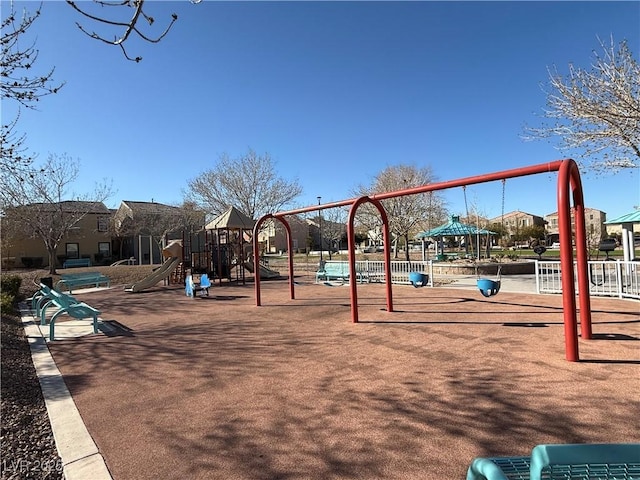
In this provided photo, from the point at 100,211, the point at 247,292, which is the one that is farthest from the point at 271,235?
the point at 247,292

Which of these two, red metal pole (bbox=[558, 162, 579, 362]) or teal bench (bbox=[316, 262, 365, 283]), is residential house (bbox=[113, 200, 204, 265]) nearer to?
→ teal bench (bbox=[316, 262, 365, 283])

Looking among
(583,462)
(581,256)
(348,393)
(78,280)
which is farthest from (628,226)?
(78,280)

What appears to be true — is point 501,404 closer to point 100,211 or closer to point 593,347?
point 593,347

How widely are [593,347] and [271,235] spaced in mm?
64094

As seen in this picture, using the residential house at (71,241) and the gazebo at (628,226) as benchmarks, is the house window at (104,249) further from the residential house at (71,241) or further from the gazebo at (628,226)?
the gazebo at (628,226)

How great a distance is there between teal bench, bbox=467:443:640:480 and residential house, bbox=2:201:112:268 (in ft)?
86.0

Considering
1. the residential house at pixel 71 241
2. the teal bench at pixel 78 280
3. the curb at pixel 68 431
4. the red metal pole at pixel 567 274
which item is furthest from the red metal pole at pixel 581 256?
the residential house at pixel 71 241

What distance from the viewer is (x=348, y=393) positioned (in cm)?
443

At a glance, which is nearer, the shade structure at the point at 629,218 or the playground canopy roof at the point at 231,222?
the shade structure at the point at 629,218

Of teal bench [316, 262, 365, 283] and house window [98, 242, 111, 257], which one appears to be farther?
house window [98, 242, 111, 257]

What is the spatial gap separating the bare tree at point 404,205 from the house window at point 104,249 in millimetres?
26174

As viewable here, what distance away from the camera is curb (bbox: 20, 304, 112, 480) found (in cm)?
306

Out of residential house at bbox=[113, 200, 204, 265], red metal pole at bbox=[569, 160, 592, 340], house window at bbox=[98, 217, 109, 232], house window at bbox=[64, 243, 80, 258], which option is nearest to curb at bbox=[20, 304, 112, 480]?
red metal pole at bbox=[569, 160, 592, 340]

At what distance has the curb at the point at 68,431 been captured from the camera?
3062mm
